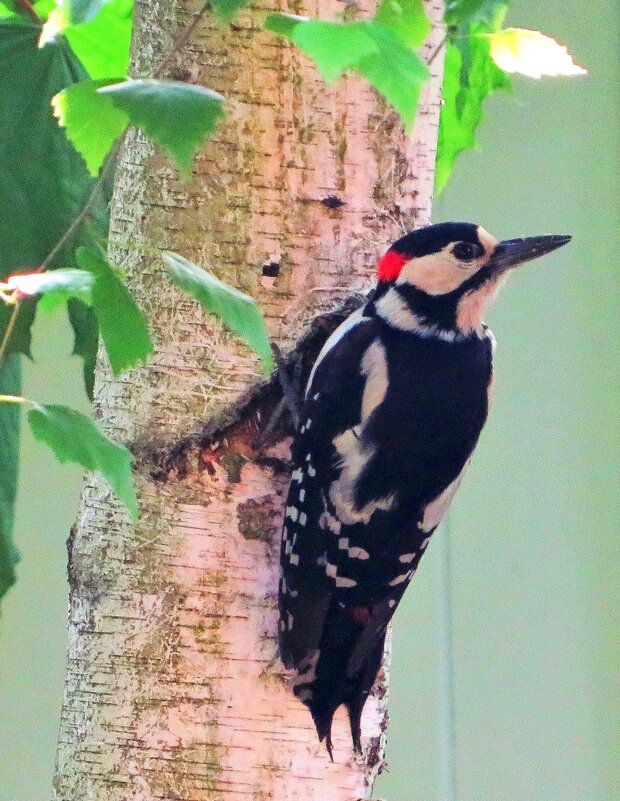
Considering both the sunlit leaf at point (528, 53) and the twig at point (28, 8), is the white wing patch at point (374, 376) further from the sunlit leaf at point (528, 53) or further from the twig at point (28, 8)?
the twig at point (28, 8)

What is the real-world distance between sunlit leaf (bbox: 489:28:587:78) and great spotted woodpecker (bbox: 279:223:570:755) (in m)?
0.15

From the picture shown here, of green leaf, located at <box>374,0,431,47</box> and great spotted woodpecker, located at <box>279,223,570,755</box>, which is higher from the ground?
green leaf, located at <box>374,0,431,47</box>

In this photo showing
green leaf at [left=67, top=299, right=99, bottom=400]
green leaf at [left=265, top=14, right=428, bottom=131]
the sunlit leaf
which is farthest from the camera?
green leaf at [left=67, top=299, right=99, bottom=400]

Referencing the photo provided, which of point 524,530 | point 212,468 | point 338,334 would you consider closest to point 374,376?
point 338,334

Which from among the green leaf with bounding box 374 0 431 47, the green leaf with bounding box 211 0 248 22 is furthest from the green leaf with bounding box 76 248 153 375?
the green leaf with bounding box 374 0 431 47

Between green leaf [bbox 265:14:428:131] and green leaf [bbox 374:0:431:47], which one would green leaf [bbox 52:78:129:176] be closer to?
green leaf [bbox 265:14:428:131]

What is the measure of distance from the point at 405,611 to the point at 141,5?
1242 millimetres

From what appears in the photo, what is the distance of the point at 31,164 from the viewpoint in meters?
0.82

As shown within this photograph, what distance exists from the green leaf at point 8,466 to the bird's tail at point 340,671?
0.29 metres

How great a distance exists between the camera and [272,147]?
73 centimetres

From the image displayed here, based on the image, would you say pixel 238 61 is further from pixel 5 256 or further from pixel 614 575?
pixel 614 575

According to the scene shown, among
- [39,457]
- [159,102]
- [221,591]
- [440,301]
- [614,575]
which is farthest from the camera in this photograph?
[39,457]

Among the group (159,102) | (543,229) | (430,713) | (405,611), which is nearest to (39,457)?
(405,611)

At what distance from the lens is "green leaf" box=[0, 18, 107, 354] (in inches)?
31.5
